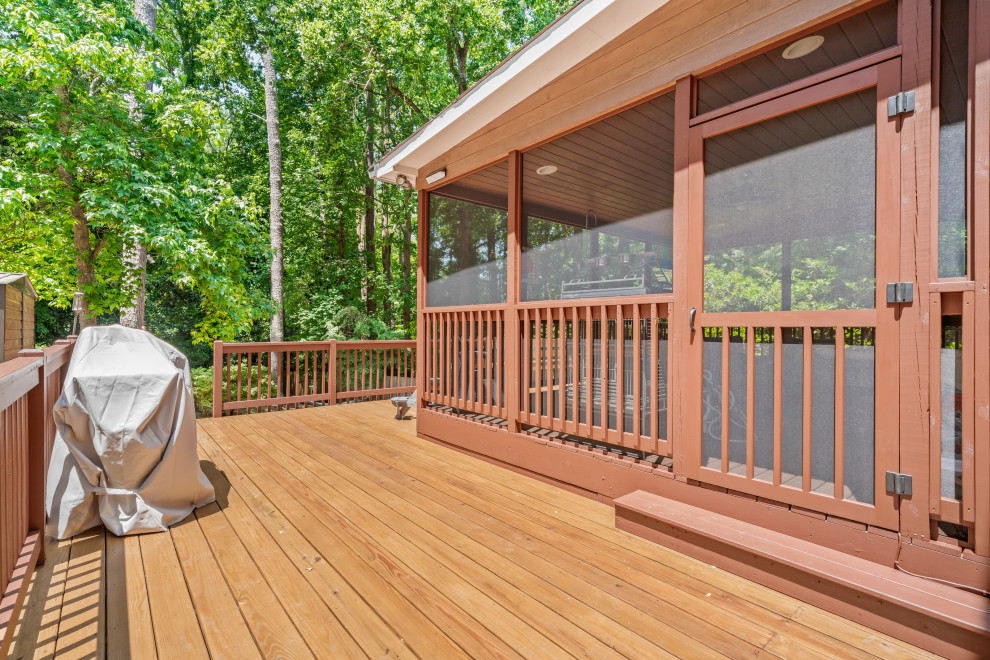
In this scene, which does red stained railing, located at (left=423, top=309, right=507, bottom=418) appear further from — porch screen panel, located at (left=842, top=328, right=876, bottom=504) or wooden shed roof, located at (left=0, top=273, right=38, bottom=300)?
wooden shed roof, located at (left=0, top=273, right=38, bottom=300)

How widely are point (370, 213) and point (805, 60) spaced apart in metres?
10.9

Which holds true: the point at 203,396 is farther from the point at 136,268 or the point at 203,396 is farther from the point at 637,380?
the point at 637,380

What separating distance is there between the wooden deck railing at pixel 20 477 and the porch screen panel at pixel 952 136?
291 cm

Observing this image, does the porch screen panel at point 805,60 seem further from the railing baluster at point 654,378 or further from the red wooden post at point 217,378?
the red wooden post at point 217,378

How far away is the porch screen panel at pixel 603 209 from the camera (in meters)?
2.37

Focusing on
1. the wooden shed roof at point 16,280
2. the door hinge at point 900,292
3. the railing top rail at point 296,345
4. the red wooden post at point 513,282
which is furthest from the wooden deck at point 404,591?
the railing top rail at point 296,345

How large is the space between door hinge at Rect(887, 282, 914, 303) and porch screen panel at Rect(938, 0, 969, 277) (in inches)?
3.8

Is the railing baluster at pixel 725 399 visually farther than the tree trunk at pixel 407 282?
No

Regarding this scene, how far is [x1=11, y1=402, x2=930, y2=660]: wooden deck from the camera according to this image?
140 cm

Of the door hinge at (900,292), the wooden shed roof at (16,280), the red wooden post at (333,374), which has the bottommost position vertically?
the red wooden post at (333,374)

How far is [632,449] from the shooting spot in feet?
8.32

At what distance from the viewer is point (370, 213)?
11547 mm

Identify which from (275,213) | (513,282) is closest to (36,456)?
(513,282)

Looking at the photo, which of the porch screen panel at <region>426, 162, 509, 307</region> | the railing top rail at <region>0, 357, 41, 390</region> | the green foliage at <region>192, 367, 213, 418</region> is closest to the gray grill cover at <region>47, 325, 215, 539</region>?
the railing top rail at <region>0, 357, 41, 390</region>
